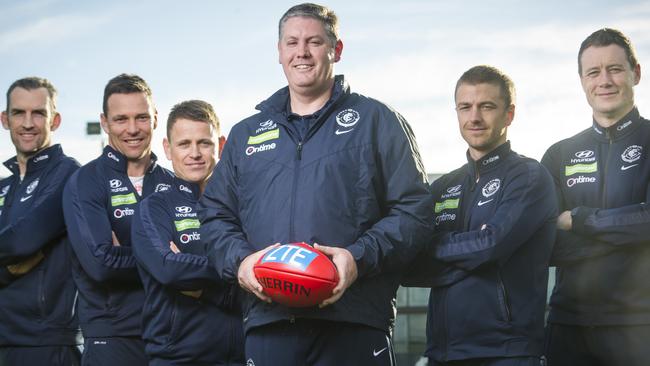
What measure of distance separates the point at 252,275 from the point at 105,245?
173 cm

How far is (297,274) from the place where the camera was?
3.24m

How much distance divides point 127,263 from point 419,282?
5.97 feet

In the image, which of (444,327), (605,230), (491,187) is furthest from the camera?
(605,230)

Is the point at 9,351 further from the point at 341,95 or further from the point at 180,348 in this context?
the point at 341,95

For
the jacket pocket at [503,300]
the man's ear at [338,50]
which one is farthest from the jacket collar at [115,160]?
the jacket pocket at [503,300]

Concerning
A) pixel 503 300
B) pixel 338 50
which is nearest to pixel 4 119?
pixel 338 50

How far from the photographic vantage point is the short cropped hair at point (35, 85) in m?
5.84

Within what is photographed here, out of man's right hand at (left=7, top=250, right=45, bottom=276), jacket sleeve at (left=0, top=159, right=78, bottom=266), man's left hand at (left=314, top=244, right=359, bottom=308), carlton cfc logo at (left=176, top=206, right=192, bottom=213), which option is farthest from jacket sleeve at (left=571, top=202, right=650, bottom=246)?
man's right hand at (left=7, top=250, right=45, bottom=276)

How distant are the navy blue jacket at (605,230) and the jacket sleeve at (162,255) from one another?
2.14 metres

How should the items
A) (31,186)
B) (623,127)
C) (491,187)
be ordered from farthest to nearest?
(31,186) → (623,127) → (491,187)

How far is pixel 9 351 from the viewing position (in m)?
5.40

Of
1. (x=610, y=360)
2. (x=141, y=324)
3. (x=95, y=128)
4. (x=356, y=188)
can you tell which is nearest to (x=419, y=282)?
(x=356, y=188)

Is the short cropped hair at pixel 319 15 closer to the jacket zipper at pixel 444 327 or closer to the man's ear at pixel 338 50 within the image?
the man's ear at pixel 338 50

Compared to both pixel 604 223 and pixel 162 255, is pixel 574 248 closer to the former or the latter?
pixel 604 223
